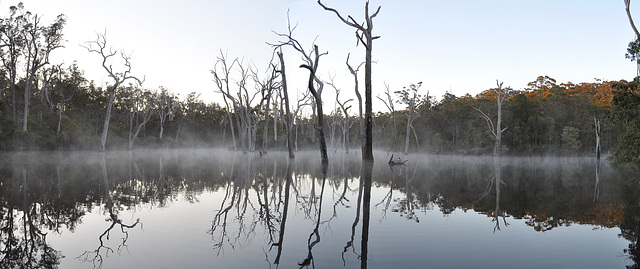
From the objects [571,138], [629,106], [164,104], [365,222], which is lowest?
[365,222]

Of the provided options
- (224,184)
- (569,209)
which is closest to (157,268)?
(569,209)

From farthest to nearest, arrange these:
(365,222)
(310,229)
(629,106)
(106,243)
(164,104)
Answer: (164,104), (629,106), (365,222), (310,229), (106,243)

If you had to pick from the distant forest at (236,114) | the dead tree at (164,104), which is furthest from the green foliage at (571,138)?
the dead tree at (164,104)

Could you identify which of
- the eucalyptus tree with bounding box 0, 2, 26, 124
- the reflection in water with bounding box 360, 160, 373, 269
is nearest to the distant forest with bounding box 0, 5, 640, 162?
the eucalyptus tree with bounding box 0, 2, 26, 124

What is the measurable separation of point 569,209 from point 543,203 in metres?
0.76

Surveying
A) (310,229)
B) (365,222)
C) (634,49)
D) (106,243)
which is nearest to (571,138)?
(634,49)

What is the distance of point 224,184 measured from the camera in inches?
452

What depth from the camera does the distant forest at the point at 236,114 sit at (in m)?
33.8

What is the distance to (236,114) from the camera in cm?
3778

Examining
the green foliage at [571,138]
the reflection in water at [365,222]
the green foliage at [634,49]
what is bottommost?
the reflection in water at [365,222]

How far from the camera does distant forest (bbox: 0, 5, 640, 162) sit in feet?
111

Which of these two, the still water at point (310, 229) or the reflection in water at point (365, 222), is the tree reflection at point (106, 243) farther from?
the reflection in water at point (365, 222)

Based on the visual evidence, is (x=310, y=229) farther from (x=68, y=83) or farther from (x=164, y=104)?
(x=164, y=104)

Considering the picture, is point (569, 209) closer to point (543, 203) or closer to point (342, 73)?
point (543, 203)
